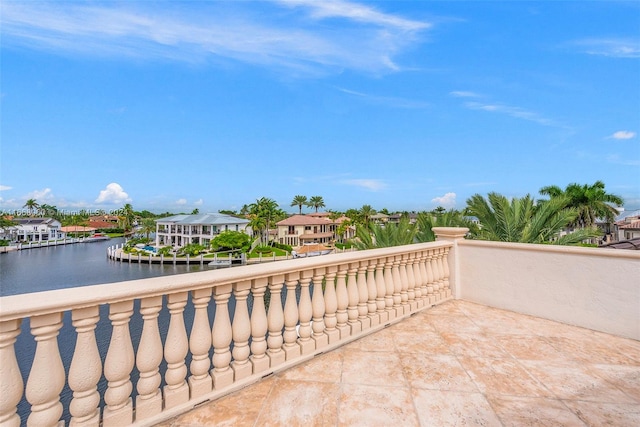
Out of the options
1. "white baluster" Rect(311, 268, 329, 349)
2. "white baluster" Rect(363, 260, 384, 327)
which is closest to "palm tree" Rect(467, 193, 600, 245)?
"white baluster" Rect(363, 260, 384, 327)

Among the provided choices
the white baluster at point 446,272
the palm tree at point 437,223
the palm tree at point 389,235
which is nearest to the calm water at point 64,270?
the palm tree at point 389,235

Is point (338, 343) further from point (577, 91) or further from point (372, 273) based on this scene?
point (577, 91)

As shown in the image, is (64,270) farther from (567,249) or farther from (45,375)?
(567,249)

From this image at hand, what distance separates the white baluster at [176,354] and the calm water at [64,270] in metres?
42.4

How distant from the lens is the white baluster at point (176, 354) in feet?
6.16

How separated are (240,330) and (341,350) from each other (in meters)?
1.18

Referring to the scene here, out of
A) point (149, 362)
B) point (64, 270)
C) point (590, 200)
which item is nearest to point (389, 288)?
point (149, 362)

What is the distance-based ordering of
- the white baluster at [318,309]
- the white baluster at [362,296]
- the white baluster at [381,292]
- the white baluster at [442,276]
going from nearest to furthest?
the white baluster at [318,309]
the white baluster at [362,296]
the white baluster at [381,292]
the white baluster at [442,276]

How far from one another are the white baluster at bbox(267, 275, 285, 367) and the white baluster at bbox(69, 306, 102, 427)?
1166 mm

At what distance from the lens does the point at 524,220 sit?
24.5 feet

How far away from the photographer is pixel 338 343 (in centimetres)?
290

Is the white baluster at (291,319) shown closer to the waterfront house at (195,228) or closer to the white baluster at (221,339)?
the white baluster at (221,339)

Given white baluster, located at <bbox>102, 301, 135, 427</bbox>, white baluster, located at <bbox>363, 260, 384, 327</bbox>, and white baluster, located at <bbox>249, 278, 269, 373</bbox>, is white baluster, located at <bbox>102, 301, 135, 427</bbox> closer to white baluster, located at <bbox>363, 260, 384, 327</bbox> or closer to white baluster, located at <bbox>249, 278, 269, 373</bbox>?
white baluster, located at <bbox>249, 278, 269, 373</bbox>

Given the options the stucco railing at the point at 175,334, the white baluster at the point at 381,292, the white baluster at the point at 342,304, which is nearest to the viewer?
the stucco railing at the point at 175,334
